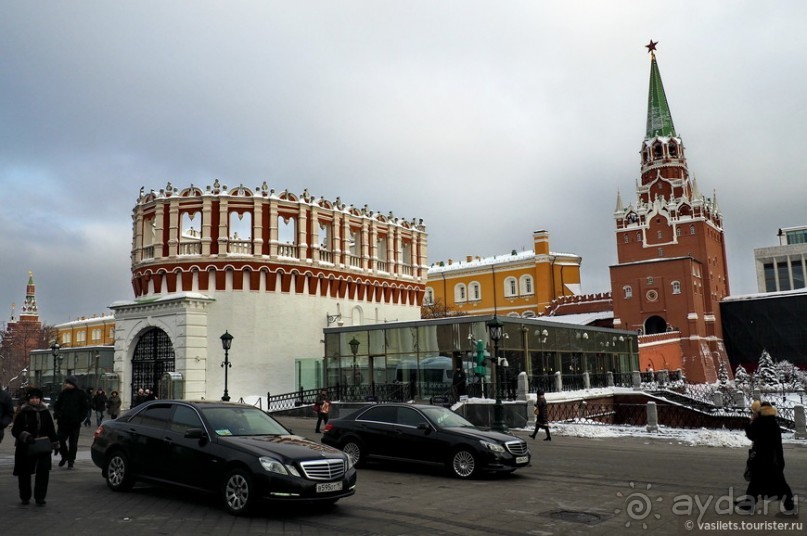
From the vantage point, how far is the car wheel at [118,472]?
1086 centimetres

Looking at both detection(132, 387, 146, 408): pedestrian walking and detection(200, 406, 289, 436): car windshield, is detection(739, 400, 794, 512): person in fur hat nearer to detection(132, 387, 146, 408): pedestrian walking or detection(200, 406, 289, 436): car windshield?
detection(200, 406, 289, 436): car windshield

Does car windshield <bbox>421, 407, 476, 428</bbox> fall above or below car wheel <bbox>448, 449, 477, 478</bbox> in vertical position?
above

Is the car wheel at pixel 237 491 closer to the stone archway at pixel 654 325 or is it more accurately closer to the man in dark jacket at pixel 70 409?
the man in dark jacket at pixel 70 409

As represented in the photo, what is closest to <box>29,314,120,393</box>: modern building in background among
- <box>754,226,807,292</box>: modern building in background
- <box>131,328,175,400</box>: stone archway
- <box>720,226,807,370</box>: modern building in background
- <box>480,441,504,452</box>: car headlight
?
<box>131,328,175,400</box>: stone archway

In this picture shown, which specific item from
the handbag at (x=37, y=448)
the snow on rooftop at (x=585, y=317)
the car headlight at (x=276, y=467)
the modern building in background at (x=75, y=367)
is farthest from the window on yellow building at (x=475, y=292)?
the handbag at (x=37, y=448)

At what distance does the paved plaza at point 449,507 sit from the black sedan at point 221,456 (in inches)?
13.8

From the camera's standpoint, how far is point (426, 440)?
13500 mm

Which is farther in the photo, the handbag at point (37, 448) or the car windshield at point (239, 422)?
the car windshield at point (239, 422)

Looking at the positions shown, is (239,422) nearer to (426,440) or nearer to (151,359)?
(426,440)

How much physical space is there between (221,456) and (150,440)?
1.73 metres

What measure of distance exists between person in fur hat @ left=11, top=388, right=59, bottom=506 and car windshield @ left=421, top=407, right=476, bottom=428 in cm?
702

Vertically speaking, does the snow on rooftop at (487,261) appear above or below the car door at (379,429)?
above

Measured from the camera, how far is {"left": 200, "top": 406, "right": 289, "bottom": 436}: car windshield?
1022cm

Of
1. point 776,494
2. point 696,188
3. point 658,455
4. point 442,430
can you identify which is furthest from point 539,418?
point 696,188
